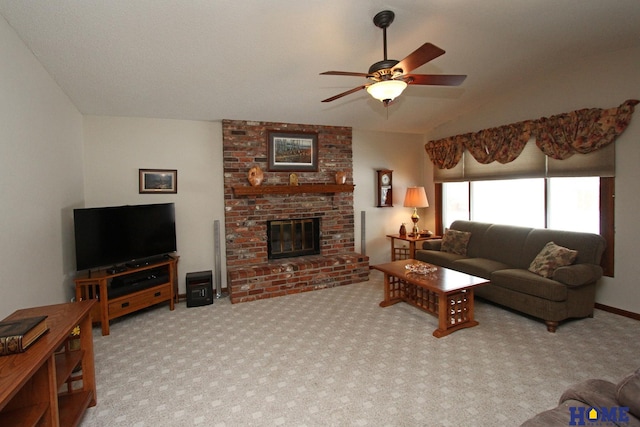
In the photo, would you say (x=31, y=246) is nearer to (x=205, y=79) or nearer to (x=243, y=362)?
(x=243, y=362)

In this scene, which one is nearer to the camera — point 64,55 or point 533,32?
point 64,55

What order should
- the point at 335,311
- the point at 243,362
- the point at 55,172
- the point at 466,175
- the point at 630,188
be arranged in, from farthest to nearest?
the point at 466,175
the point at 335,311
the point at 630,188
the point at 55,172
the point at 243,362

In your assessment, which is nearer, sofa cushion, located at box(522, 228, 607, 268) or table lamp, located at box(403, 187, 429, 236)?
sofa cushion, located at box(522, 228, 607, 268)

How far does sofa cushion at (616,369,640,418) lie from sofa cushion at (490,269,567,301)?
2128 millimetres

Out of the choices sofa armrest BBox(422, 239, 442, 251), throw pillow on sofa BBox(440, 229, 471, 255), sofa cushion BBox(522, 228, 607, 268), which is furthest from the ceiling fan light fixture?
sofa armrest BBox(422, 239, 442, 251)

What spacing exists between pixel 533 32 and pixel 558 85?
124 centimetres

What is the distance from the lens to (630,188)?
3291 millimetres

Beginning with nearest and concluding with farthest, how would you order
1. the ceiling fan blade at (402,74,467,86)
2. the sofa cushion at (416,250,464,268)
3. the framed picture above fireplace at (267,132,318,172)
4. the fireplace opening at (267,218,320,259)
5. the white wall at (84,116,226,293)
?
the ceiling fan blade at (402,74,467,86) → the white wall at (84,116,226,293) → the sofa cushion at (416,250,464,268) → the framed picture above fireplace at (267,132,318,172) → the fireplace opening at (267,218,320,259)

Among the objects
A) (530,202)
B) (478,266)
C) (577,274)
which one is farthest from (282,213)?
(577,274)

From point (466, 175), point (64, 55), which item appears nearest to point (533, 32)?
point (466, 175)

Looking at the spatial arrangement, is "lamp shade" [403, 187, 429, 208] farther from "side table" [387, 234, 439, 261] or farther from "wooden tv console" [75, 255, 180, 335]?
"wooden tv console" [75, 255, 180, 335]

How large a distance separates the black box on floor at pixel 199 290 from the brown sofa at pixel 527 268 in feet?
10.2

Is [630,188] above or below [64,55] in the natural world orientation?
below

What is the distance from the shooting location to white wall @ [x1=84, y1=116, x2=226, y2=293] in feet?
12.9
